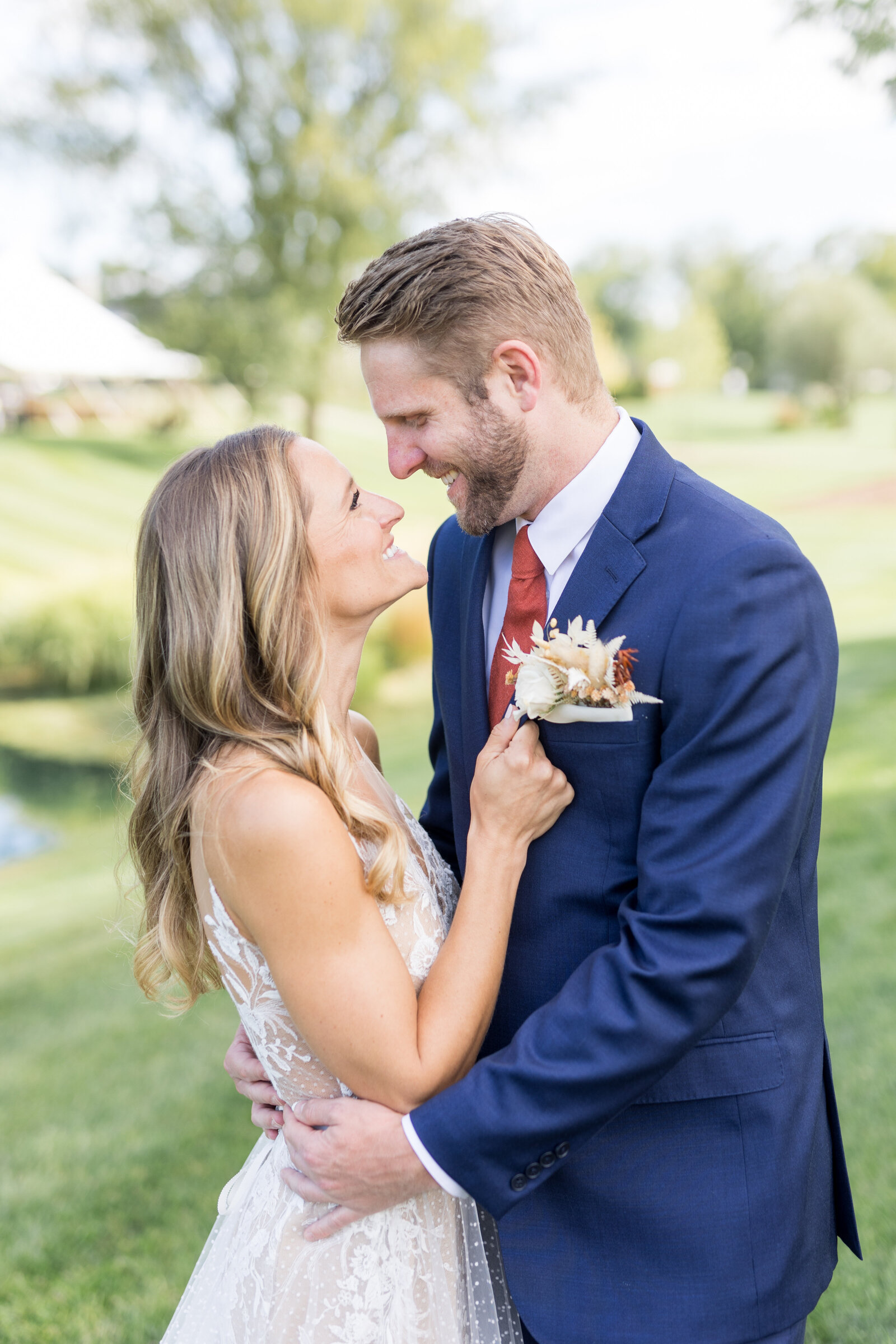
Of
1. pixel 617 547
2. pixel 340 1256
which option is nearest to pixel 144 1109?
pixel 340 1256

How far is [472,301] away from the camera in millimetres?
2064

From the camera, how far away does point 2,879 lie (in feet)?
33.1

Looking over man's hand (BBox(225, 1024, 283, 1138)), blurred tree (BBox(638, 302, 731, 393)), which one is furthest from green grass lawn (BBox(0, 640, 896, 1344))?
blurred tree (BBox(638, 302, 731, 393))

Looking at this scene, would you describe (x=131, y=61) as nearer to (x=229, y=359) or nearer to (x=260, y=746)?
(x=229, y=359)

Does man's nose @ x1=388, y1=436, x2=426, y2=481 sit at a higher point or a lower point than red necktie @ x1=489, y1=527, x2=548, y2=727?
higher

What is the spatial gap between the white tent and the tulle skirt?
17198 mm

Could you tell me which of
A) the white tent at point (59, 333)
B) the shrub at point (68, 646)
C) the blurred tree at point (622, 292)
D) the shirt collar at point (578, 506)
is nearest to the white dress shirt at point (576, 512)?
the shirt collar at point (578, 506)

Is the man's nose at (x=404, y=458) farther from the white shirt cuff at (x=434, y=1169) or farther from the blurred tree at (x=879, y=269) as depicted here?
the blurred tree at (x=879, y=269)

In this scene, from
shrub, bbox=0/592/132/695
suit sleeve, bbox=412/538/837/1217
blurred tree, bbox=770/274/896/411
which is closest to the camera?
suit sleeve, bbox=412/538/837/1217

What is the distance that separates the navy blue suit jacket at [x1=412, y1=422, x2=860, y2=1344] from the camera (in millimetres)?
1709

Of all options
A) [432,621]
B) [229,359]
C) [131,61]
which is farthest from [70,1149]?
[131,61]

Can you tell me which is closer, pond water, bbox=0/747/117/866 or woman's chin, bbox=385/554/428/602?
woman's chin, bbox=385/554/428/602

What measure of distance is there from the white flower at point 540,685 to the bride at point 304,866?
5.7 inches

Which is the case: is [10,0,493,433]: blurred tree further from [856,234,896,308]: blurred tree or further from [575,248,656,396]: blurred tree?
[575,248,656,396]: blurred tree
